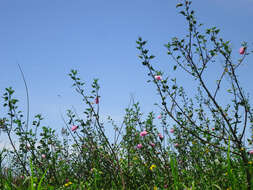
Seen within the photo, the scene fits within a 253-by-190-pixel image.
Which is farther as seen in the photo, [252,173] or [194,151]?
[194,151]

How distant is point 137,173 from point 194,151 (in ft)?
4.12

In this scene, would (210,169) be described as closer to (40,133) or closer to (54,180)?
(54,180)

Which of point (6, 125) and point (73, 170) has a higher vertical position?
point (6, 125)

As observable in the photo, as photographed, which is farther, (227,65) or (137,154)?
(137,154)

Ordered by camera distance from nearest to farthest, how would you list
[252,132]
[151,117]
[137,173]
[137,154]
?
[137,173] → [137,154] → [151,117] → [252,132]

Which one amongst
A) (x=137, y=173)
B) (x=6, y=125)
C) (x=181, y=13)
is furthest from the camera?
(x=6, y=125)

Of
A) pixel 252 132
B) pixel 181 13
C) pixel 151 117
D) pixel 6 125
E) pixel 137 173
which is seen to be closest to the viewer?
pixel 181 13

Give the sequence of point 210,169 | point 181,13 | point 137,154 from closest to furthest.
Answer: point 210,169
point 181,13
point 137,154

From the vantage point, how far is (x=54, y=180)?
13.0 ft

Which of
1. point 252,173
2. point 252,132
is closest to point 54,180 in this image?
point 252,173

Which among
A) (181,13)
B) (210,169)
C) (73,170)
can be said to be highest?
(181,13)

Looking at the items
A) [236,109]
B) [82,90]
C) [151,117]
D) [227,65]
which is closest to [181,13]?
[227,65]

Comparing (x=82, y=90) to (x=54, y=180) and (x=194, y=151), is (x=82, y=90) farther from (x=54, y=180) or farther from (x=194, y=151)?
(x=194, y=151)

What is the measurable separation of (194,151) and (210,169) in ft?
4.28
